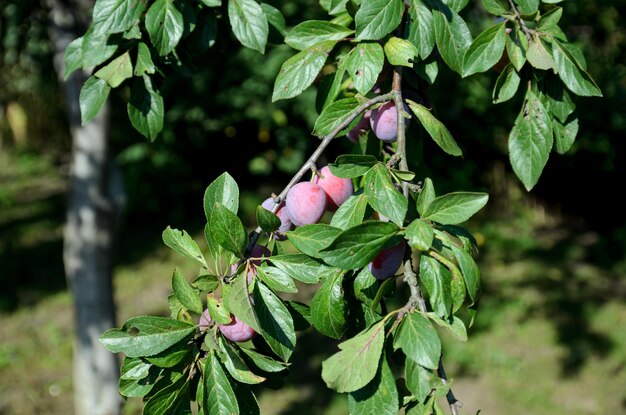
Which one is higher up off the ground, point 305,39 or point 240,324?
point 305,39

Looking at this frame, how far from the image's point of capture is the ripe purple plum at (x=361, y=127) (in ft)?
3.90

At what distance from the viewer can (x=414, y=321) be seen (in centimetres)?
86

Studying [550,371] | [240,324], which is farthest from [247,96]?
[240,324]

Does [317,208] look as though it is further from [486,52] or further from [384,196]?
[486,52]

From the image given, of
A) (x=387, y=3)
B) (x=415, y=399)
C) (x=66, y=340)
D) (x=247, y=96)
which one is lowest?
(x=66, y=340)

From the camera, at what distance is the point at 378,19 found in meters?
1.03

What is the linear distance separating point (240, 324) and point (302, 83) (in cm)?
41

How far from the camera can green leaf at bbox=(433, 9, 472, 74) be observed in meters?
1.09

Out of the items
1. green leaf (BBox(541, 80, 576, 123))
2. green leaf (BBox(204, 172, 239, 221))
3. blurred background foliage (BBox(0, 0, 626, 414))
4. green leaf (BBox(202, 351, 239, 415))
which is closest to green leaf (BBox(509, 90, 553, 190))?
green leaf (BBox(541, 80, 576, 123))

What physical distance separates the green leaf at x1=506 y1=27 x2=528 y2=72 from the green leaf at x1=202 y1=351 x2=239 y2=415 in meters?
0.63

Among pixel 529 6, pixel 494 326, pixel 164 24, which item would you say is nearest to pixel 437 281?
pixel 529 6

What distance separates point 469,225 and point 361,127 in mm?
4021

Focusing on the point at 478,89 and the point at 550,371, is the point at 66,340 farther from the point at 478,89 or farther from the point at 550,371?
the point at 478,89

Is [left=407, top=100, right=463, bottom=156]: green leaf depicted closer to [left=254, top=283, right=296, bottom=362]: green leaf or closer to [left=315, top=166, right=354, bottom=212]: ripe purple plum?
[left=315, top=166, right=354, bottom=212]: ripe purple plum
